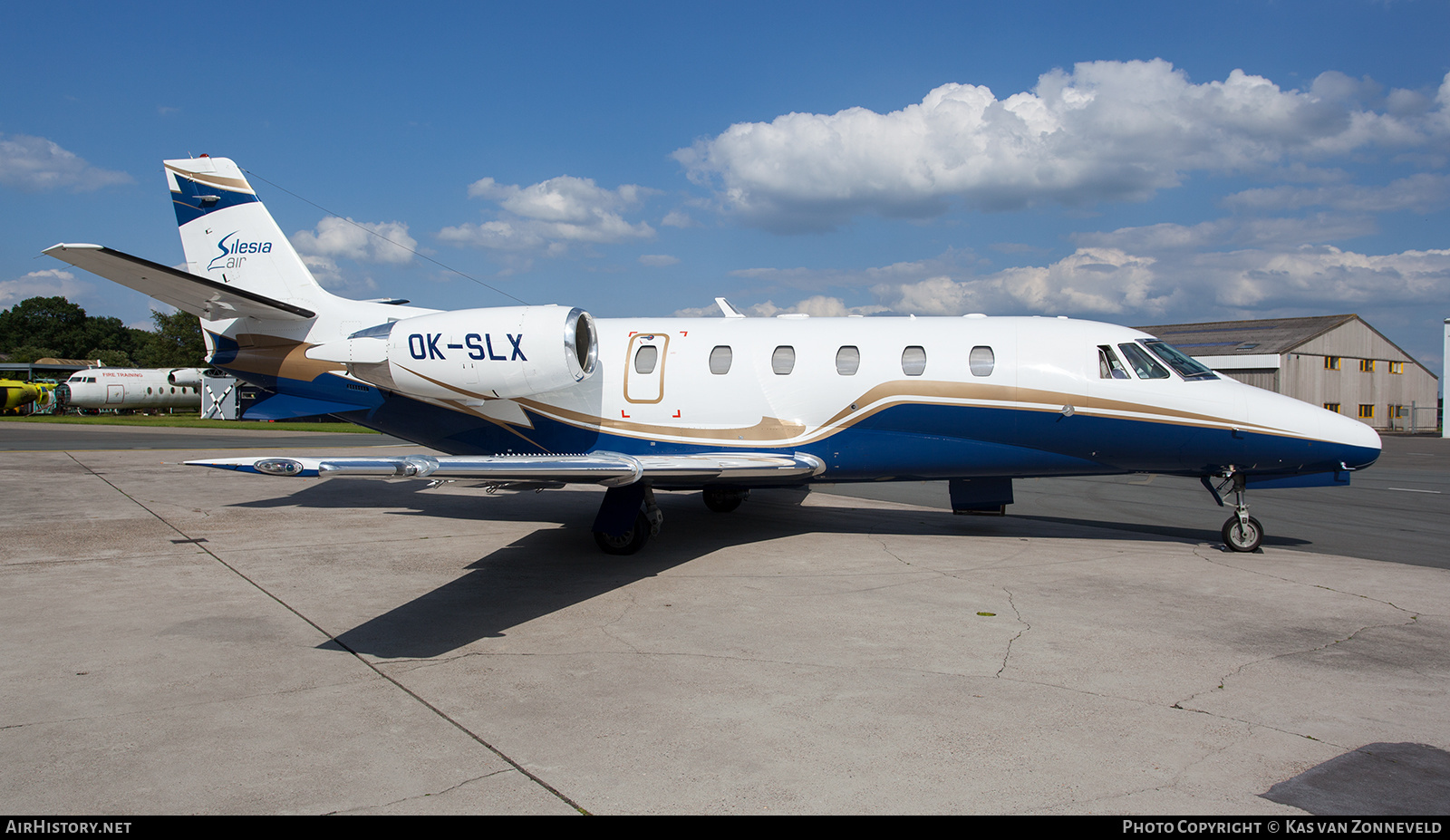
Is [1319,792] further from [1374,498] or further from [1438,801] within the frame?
[1374,498]

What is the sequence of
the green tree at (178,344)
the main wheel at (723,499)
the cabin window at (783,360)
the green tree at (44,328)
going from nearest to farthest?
the cabin window at (783,360)
the main wheel at (723,499)
the green tree at (178,344)
the green tree at (44,328)

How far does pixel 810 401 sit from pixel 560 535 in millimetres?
3930

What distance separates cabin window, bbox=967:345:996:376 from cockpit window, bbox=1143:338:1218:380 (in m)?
1.88

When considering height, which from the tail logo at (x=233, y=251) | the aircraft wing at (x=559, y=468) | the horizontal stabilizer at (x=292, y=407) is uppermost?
the tail logo at (x=233, y=251)

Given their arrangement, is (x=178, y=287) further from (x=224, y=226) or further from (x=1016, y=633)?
(x=1016, y=633)

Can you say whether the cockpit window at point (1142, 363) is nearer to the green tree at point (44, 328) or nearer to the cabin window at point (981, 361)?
the cabin window at point (981, 361)

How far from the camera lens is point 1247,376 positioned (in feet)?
151

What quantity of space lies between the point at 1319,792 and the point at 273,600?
777 centimetres

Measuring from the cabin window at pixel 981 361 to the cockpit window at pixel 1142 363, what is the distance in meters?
1.56

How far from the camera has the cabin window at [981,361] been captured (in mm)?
9516

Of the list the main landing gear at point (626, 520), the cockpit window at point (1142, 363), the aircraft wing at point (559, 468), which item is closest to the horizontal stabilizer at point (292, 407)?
the aircraft wing at point (559, 468)

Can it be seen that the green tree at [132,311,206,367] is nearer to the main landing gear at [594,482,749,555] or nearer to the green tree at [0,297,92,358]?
the green tree at [0,297,92,358]

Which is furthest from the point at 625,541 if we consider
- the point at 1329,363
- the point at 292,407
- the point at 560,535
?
the point at 1329,363

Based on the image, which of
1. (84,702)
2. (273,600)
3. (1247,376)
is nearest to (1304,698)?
(84,702)
